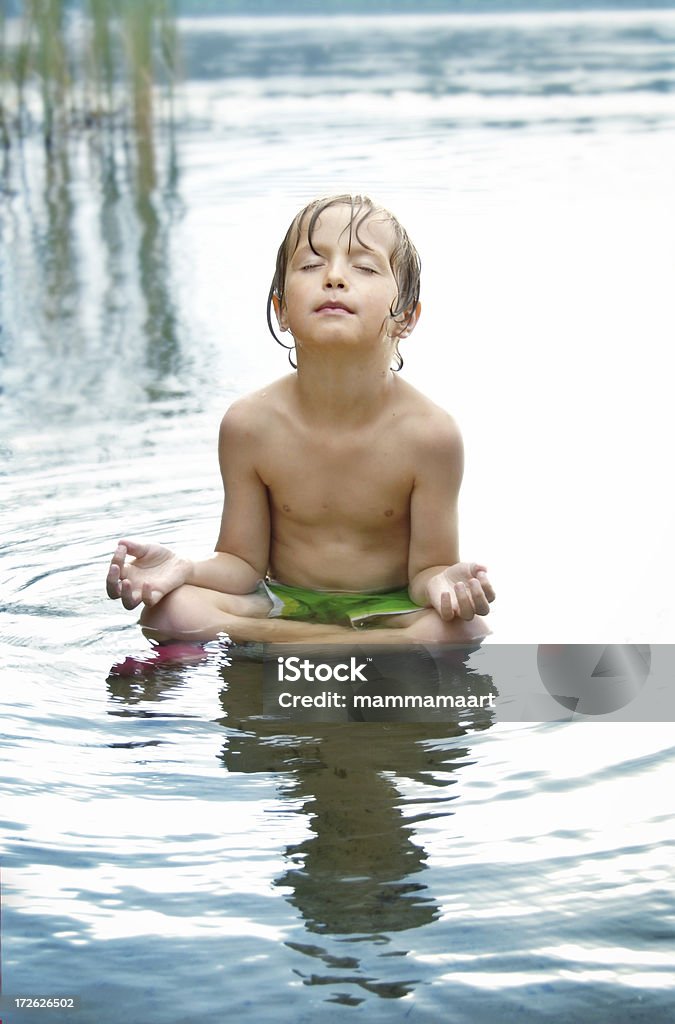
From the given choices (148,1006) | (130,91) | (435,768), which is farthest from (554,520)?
(130,91)

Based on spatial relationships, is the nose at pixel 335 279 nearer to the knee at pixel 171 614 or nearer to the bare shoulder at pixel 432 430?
the bare shoulder at pixel 432 430

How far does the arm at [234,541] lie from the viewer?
278 cm

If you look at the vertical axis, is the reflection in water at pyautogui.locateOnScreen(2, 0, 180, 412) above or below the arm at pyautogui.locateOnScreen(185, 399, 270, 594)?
above

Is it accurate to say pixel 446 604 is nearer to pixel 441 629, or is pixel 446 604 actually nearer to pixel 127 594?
pixel 441 629

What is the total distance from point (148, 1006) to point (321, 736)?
750 millimetres

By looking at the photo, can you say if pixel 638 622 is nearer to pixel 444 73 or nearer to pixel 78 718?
pixel 78 718

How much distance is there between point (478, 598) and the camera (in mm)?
2533

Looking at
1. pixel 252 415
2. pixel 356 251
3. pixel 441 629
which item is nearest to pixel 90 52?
pixel 252 415

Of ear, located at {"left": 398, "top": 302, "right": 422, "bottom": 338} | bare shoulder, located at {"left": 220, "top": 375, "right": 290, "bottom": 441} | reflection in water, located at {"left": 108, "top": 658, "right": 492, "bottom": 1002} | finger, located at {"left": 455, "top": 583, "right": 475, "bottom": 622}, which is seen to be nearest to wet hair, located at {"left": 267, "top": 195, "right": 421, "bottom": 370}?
ear, located at {"left": 398, "top": 302, "right": 422, "bottom": 338}

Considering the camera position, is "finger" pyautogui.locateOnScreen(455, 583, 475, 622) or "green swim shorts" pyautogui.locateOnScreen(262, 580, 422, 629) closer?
"finger" pyautogui.locateOnScreen(455, 583, 475, 622)

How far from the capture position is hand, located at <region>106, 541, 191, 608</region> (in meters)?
2.66

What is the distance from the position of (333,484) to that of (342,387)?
0.18 meters

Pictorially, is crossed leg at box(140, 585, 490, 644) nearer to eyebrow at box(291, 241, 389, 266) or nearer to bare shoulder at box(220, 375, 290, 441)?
bare shoulder at box(220, 375, 290, 441)

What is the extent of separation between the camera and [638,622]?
2.86 metres
